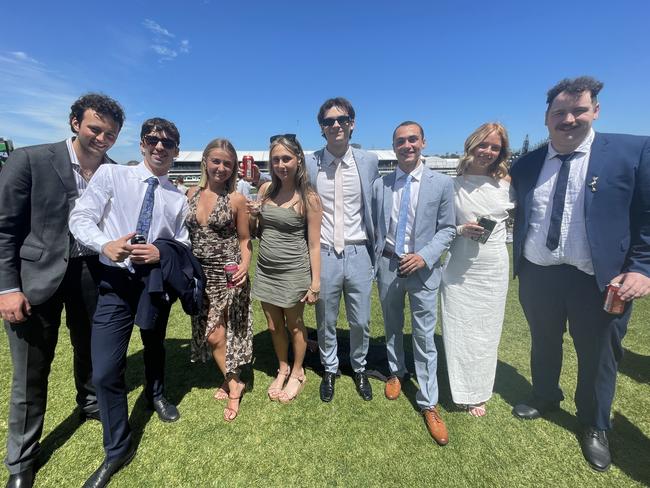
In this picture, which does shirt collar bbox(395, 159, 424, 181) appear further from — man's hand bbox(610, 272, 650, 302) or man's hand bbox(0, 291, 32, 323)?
man's hand bbox(0, 291, 32, 323)

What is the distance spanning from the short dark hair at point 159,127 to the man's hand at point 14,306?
140cm

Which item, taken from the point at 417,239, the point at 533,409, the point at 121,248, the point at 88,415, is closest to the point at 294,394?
the point at 88,415

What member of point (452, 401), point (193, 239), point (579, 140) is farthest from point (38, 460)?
point (579, 140)

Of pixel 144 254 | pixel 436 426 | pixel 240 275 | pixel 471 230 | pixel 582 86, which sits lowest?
pixel 436 426

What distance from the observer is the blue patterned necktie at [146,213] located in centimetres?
231

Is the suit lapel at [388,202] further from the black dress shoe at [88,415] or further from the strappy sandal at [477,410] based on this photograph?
the black dress shoe at [88,415]

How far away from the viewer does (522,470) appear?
91.7 inches

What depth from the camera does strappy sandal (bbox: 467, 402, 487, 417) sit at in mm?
2904

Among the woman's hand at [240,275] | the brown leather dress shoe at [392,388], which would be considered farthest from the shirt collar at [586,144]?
the woman's hand at [240,275]

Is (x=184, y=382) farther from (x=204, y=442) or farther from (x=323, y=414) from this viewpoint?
(x=323, y=414)

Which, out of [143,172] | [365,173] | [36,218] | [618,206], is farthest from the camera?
[365,173]

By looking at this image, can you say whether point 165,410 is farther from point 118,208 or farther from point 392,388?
point 392,388

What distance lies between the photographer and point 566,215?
2.45 m

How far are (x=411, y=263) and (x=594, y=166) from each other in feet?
5.05
